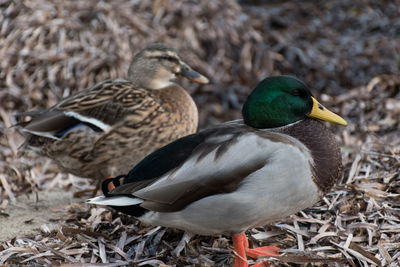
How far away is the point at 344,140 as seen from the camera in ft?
16.8

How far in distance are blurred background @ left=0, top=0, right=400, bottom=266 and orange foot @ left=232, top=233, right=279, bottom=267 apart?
1.19m

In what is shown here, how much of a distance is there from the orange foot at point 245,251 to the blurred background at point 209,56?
119 cm

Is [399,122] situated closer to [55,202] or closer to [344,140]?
[344,140]

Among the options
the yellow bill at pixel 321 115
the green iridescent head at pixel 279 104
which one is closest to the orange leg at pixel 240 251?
the green iridescent head at pixel 279 104

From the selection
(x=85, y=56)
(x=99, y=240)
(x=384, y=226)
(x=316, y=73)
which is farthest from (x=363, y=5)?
(x=99, y=240)

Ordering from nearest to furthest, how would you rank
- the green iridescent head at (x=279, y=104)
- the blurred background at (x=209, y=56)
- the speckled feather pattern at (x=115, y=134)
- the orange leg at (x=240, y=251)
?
the orange leg at (x=240, y=251)
the green iridescent head at (x=279, y=104)
the speckled feather pattern at (x=115, y=134)
the blurred background at (x=209, y=56)

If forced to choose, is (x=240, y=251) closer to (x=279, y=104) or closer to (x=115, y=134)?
(x=279, y=104)

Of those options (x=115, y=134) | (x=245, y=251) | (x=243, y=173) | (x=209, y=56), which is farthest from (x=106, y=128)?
(x=209, y=56)

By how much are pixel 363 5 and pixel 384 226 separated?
206 inches

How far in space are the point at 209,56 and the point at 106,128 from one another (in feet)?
9.21

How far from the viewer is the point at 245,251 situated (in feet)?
9.77

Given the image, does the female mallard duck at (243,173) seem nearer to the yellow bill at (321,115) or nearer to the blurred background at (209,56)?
the yellow bill at (321,115)

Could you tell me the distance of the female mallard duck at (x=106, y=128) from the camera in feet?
12.8

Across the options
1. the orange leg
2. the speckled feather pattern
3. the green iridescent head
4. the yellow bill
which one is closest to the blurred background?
the speckled feather pattern
